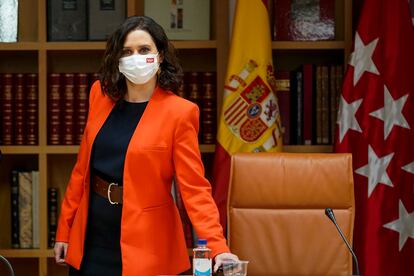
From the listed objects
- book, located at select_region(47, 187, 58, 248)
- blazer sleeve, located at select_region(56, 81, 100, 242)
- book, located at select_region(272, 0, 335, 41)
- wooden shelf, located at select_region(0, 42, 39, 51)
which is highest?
book, located at select_region(272, 0, 335, 41)

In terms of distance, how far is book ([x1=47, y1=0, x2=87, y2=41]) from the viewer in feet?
11.5

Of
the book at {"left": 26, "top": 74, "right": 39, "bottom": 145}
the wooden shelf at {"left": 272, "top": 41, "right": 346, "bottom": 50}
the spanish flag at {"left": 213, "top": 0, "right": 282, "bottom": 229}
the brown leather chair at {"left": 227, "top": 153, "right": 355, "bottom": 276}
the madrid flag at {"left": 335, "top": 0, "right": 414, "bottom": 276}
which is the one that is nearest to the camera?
the brown leather chair at {"left": 227, "top": 153, "right": 355, "bottom": 276}

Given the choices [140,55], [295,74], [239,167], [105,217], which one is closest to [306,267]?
[239,167]

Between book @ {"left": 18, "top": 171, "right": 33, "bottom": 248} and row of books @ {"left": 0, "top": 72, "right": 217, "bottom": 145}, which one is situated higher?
row of books @ {"left": 0, "top": 72, "right": 217, "bottom": 145}

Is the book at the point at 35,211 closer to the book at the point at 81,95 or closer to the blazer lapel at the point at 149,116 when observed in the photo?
the book at the point at 81,95

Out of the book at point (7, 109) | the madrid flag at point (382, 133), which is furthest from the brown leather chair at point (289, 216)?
the book at point (7, 109)

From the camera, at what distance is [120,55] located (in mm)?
2457

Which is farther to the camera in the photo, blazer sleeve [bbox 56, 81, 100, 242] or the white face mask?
blazer sleeve [bbox 56, 81, 100, 242]

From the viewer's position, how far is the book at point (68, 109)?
3.57 m

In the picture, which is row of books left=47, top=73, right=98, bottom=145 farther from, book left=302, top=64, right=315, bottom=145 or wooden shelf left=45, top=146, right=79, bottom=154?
book left=302, top=64, right=315, bottom=145

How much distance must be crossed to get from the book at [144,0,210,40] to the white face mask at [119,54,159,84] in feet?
3.90

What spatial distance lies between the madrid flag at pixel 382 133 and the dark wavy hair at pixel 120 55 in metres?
1.11

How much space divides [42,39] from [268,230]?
1.57 metres

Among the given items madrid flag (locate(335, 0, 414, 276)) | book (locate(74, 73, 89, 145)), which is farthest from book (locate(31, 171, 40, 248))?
madrid flag (locate(335, 0, 414, 276))
